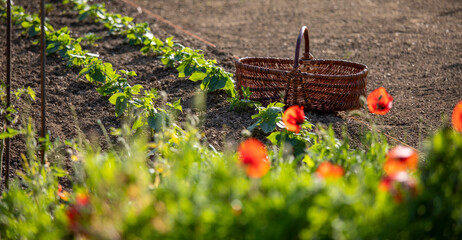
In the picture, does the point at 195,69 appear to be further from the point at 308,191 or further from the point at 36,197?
the point at 308,191

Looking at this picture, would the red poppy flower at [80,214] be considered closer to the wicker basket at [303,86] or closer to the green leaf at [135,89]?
the green leaf at [135,89]

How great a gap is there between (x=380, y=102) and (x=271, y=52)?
3.16m

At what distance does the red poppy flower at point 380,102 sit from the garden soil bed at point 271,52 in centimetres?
16

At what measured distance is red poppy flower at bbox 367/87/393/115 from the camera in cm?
192

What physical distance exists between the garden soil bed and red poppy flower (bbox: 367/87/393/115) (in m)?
0.16

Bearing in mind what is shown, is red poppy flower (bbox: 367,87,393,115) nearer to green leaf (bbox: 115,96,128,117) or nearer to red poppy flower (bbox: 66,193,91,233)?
red poppy flower (bbox: 66,193,91,233)

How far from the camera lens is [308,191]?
46.9 inches

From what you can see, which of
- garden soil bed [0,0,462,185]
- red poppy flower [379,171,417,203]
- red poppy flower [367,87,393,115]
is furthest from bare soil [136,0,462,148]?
red poppy flower [379,171,417,203]

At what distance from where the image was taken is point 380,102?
192 centimetres

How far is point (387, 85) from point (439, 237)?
2.87 metres

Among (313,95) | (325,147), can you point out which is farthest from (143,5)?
(325,147)

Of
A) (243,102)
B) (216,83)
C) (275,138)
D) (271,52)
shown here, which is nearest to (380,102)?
(275,138)

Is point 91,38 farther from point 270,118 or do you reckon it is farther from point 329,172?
point 329,172

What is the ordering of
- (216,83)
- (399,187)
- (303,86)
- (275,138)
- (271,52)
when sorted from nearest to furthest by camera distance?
(399,187) → (275,138) → (303,86) → (216,83) → (271,52)
